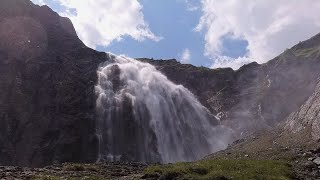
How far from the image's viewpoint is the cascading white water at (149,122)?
95062 mm

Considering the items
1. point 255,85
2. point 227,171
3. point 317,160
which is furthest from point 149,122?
point 227,171

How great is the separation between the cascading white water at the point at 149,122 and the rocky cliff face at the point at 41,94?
3.51m

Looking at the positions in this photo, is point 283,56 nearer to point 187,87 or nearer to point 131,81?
point 187,87

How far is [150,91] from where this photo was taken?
362 ft

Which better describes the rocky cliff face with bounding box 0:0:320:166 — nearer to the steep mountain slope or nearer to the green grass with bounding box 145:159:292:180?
the steep mountain slope

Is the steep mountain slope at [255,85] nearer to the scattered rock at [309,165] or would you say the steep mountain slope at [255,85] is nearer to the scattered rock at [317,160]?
the scattered rock at [317,160]

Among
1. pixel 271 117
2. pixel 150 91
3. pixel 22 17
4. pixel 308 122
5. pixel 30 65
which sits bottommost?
pixel 308 122

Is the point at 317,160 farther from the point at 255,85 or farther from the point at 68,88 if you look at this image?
the point at 255,85

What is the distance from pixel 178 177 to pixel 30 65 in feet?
285

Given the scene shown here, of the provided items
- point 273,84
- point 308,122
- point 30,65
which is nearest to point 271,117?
point 273,84

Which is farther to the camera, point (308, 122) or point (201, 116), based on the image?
point (201, 116)

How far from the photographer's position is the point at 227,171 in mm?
29938

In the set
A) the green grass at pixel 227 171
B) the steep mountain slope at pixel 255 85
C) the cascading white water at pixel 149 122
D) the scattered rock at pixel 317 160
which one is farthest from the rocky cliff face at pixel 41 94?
the scattered rock at pixel 317 160

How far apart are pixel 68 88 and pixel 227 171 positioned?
8185cm
